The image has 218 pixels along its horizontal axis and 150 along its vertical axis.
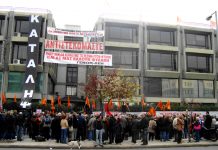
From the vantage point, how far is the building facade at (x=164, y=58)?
43.0 meters

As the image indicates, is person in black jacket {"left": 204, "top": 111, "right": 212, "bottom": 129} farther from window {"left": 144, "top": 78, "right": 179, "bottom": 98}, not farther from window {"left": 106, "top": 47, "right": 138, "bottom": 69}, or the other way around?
window {"left": 106, "top": 47, "right": 138, "bottom": 69}

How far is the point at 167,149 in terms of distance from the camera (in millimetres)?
17703

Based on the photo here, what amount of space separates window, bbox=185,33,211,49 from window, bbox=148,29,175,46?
255 cm

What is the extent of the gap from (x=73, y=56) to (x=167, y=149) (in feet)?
61.8

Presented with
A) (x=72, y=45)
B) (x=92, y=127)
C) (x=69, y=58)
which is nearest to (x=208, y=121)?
(x=92, y=127)

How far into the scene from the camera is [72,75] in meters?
57.2

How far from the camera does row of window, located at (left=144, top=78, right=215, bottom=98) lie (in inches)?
1714

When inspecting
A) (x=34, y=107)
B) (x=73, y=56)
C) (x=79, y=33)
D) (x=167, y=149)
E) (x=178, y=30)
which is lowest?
(x=167, y=149)

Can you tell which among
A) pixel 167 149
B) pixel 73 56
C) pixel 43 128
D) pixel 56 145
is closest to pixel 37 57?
pixel 73 56

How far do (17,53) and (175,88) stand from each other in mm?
23132

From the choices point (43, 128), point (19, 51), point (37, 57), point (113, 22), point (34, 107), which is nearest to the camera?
point (43, 128)

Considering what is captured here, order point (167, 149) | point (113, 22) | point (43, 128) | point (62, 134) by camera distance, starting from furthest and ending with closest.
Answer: point (113, 22), point (43, 128), point (62, 134), point (167, 149)

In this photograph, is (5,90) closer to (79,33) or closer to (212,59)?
(79,33)

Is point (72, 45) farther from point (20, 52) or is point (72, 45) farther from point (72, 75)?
point (72, 75)
